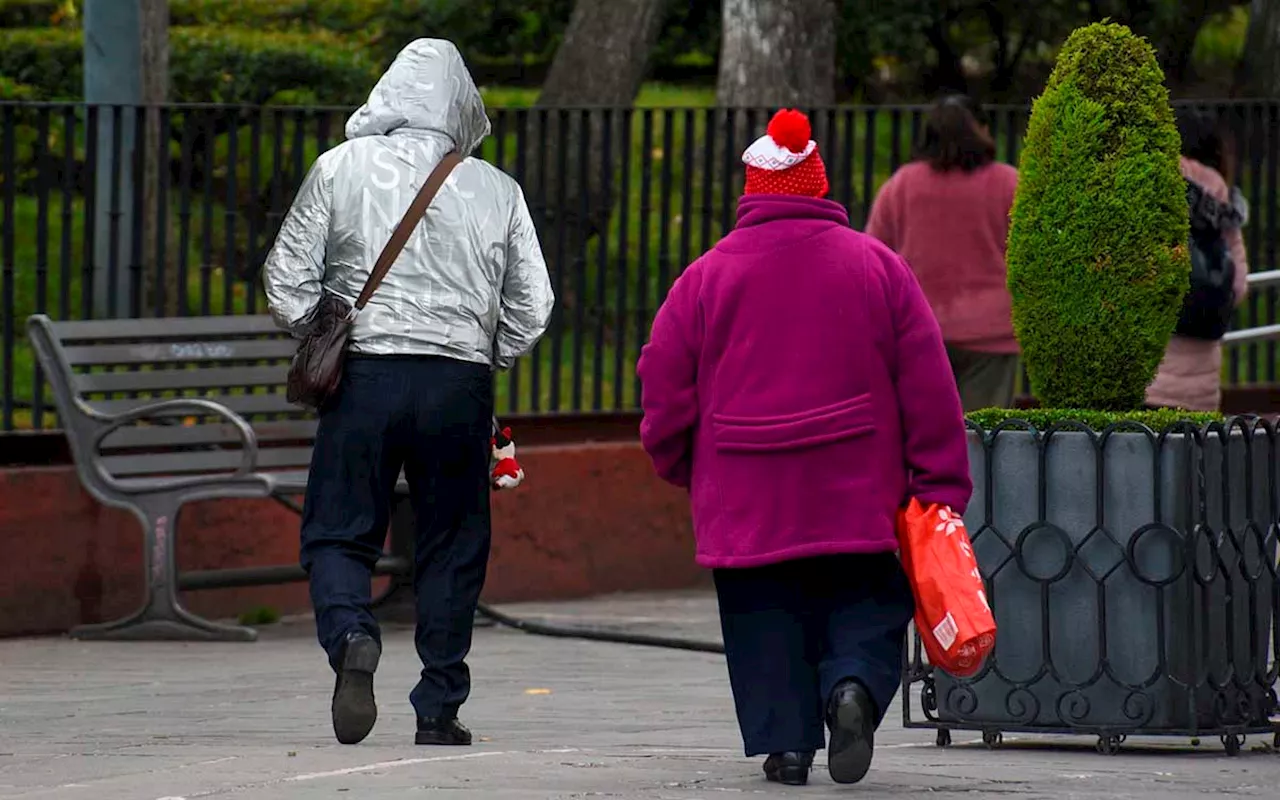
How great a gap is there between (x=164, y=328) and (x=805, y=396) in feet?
15.0

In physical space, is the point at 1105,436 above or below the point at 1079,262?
below

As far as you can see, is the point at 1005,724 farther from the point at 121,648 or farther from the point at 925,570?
the point at 121,648

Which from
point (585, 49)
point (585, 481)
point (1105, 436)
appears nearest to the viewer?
point (1105, 436)

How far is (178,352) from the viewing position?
10281 millimetres

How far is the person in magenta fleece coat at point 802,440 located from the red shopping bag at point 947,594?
0.07 metres

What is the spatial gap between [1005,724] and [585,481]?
4.33m

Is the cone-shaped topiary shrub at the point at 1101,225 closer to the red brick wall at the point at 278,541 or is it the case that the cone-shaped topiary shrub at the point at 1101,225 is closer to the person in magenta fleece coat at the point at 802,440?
the person in magenta fleece coat at the point at 802,440

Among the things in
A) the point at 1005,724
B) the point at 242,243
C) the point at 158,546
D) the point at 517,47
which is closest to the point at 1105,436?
the point at 1005,724

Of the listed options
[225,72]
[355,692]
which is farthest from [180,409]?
[225,72]

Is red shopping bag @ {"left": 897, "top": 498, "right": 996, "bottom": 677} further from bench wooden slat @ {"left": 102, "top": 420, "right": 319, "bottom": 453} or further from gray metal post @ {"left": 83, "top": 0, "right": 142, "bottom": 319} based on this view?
gray metal post @ {"left": 83, "top": 0, "right": 142, "bottom": 319}

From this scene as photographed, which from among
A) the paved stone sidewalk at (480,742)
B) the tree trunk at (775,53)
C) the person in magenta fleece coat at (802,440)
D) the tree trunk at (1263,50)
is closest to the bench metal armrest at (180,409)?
the paved stone sidewalk at (480,742)

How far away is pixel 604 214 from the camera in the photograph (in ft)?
36.8

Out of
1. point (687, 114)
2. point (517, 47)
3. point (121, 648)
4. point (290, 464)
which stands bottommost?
point (121, 648)

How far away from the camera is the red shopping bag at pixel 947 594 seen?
606 cm
